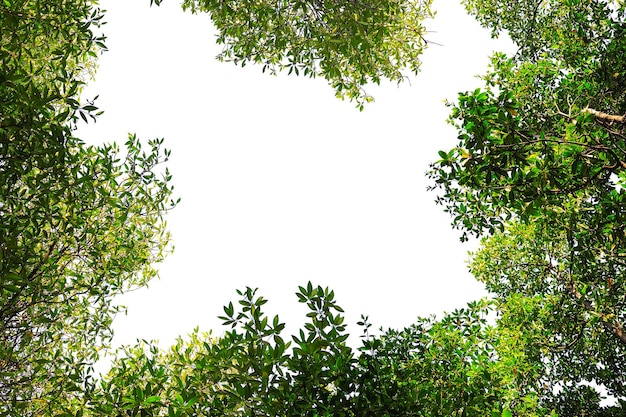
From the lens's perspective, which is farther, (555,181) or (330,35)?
(330,35)

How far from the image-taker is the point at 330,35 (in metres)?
8.78

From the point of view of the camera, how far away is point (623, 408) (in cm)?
1466

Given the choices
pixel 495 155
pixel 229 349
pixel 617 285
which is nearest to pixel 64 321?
pixel 229 349

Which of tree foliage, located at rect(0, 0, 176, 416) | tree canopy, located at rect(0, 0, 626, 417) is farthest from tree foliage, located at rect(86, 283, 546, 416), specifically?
Answer: tree foliage, located at rect(0, 0, 176, 416)

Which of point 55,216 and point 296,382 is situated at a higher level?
point 55,216

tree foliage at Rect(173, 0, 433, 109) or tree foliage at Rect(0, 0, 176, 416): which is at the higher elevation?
tree foliage at Rect(173, 0, 433, 109)

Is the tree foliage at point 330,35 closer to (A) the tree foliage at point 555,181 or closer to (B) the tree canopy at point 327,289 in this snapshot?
(B) the tree canopy at point 327,289

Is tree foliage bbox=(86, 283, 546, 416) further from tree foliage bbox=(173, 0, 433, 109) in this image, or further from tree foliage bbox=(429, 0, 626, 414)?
Result: tree foliage bbox=(173, 0, 433, 109)

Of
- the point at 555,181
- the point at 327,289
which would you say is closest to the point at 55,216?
the point at 327,289

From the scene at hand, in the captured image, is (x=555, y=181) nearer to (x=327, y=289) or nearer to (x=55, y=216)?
(x=327, y=289)

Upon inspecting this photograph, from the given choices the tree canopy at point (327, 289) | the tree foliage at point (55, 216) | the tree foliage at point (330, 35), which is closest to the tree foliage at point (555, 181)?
the tree canopy at point (327, 289)

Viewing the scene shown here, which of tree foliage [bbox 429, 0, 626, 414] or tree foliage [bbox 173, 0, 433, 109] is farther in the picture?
tree foliage [bbox 173, 0, 433, 109]

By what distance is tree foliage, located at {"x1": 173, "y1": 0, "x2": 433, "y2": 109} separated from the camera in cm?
863

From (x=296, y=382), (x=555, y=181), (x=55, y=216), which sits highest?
(x=55, y=216)
